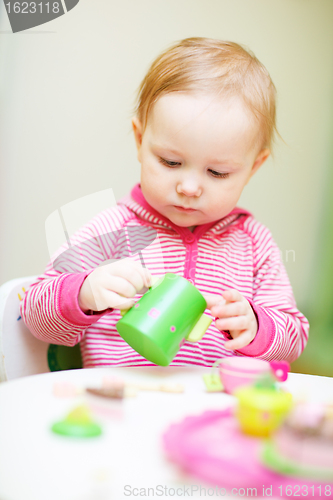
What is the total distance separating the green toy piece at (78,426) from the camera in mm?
302

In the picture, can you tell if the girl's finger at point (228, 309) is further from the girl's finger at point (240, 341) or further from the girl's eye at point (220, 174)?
the girl's eye at point (220, 174)

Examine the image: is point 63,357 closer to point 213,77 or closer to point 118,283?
point 118,283

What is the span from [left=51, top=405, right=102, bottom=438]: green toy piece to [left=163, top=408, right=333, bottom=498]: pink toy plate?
0.17 ft

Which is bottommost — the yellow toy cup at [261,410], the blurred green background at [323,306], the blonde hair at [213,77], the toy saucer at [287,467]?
the blurred green background at [323,306]

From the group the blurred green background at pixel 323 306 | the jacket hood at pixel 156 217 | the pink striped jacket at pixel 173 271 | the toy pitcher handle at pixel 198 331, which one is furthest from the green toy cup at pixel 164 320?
the blurred green background at pixel 323 306

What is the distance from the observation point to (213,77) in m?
0.58

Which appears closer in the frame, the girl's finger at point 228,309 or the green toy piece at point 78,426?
the green toy piece at point 78,426

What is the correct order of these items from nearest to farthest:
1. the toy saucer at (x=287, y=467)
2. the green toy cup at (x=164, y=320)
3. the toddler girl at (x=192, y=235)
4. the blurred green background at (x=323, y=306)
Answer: the toy saucer at (x=287, y=467) < the green toy cup at (x=164, y=320) < the toddler girl at (x=192, y=235) < the blurred green background at (x=323, y=306)

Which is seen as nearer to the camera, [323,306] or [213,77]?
[213,77]

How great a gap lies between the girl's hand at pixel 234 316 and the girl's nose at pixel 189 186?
0.13 metres

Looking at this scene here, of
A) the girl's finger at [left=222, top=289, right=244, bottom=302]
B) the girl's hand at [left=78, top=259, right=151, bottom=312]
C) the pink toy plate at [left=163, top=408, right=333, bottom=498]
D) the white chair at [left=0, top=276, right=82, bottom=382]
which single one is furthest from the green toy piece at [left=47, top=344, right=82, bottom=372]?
the pink toy plate at [left=163, top=408, right=333, bottom=498]

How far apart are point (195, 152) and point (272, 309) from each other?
0.23 metres

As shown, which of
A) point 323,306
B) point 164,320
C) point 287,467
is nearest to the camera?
point 287,467

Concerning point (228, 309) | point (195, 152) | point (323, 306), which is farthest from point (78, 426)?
point (323, 306)
